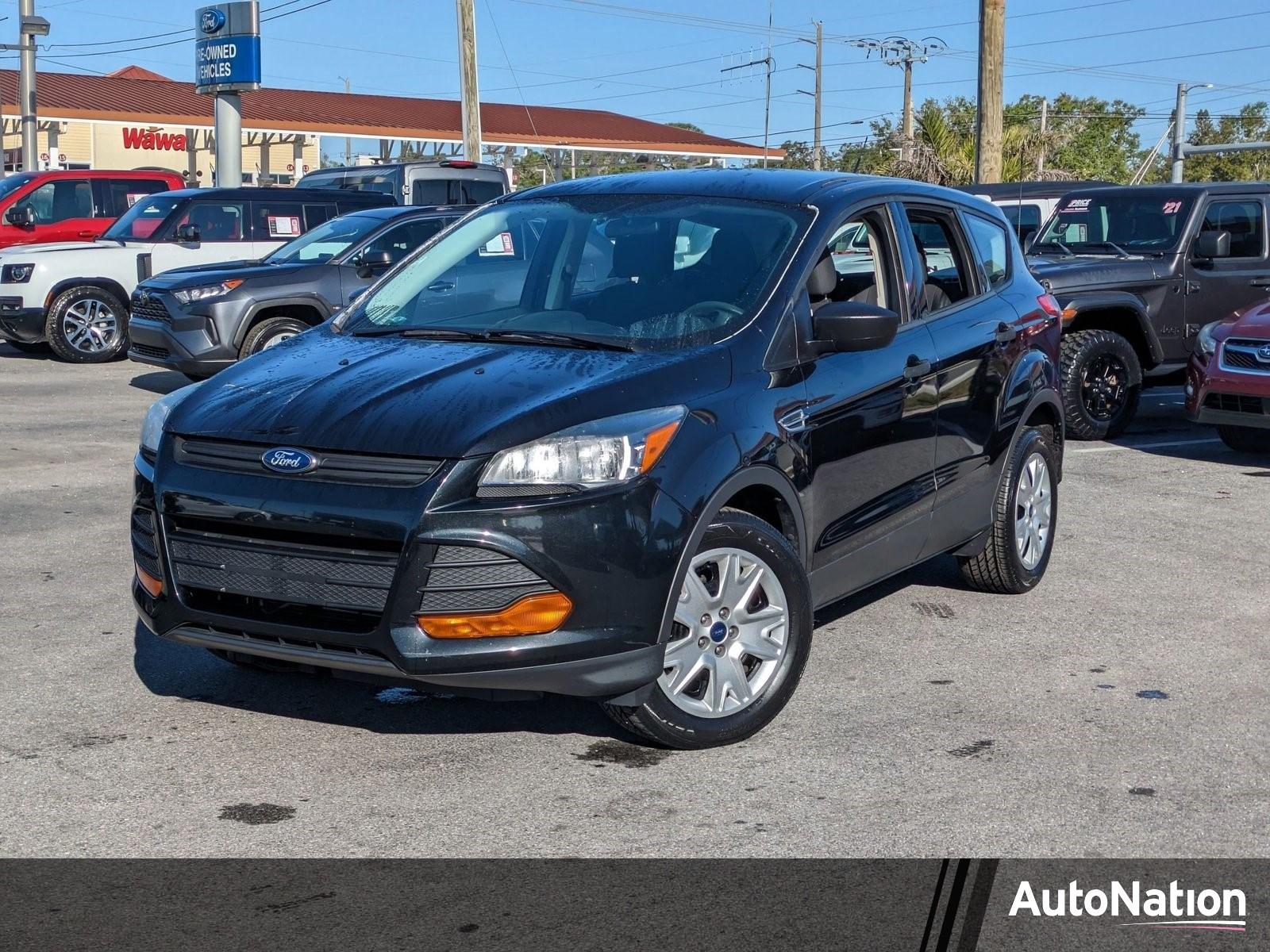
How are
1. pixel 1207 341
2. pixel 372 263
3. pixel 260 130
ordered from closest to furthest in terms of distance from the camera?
pixel 1207 341 → pixel 372 263 → pixel 260 130

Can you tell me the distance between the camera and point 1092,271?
37.4ft

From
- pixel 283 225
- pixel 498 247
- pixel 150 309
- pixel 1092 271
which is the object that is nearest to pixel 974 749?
pixel 498 247

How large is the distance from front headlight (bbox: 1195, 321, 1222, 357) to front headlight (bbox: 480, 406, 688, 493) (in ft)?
24.0

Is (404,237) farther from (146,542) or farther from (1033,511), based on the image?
(146,542)

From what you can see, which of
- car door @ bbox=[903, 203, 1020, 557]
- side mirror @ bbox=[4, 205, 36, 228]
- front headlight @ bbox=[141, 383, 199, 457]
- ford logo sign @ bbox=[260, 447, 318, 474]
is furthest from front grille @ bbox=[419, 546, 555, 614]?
side mirror @ bbox=[4, 205, 36, 228]

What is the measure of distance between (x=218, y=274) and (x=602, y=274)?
9.19 meters

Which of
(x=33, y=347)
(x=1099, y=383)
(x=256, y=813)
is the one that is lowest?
(x=256, y=813)

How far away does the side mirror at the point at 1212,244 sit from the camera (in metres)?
11.7

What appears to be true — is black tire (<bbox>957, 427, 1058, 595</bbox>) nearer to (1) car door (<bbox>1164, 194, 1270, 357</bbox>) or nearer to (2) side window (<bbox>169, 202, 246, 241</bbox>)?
(1) car door (<bbox>1164, 194, 1270, 357</bbox>)

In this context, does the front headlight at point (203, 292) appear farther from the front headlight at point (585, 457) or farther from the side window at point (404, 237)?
the front headlight at point (585, 457)

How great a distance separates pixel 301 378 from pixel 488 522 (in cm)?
96

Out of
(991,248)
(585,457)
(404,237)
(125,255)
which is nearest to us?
(585,457)

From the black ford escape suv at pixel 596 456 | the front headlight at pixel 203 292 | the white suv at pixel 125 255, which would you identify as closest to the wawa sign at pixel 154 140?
the white suv at pixel 125 255

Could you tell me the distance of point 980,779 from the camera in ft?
14.7
